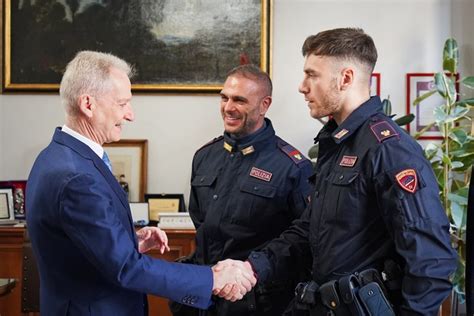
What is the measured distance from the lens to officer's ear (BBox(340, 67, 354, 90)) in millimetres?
1979

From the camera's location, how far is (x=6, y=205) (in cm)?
390

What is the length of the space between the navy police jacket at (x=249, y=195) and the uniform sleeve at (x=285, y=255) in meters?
0.19

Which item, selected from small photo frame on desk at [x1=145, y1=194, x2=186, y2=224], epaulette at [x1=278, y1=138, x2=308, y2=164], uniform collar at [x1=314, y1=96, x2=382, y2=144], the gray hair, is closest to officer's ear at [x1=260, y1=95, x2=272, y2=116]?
epaulette at [x1=278, y1=138, x2=308, y2=164]

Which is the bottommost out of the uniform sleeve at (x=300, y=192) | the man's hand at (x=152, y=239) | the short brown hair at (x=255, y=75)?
the man's hand at (x=152, y=239)

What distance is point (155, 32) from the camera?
4039 millimetres

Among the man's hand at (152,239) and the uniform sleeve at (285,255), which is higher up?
the man's hand at (152,239)

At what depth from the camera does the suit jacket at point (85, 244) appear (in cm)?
167

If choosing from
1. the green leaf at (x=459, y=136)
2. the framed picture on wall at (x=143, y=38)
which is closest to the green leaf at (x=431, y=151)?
the green leaf at (x=459, y=136)

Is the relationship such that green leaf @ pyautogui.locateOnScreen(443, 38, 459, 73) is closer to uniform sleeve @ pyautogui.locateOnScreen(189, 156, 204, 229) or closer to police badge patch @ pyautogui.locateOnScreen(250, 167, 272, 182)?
police badge patch @ pyautogui.locateOnScreen(250, 167, 272, 182)

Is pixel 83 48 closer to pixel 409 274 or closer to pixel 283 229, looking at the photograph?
pixel 283 229

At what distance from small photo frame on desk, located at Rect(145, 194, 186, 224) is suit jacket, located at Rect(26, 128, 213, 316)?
6.83 feet

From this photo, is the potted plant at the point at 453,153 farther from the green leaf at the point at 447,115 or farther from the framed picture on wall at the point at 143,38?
the framed picture on wall at the point at 143,38

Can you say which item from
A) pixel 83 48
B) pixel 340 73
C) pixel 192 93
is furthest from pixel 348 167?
pixel 83 48

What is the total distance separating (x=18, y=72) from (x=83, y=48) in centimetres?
44
